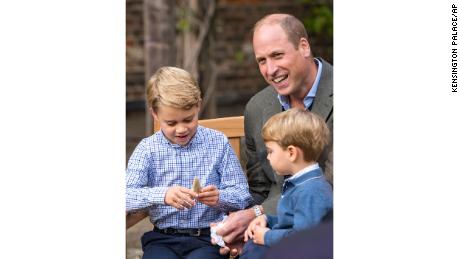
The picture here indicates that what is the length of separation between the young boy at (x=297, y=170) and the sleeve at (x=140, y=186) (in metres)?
0.29

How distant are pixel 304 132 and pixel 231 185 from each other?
0.91ft

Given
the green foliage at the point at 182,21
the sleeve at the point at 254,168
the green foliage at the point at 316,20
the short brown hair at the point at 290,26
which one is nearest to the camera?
the short brown hair at the point at 290,26

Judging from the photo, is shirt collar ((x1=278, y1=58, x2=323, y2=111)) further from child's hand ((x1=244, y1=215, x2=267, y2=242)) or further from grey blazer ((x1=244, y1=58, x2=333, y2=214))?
child's hand ((x1=244, y1=215, x2=267, y2=242))

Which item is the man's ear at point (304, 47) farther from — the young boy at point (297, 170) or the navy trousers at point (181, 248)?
the navy trousers at point (181, 248)

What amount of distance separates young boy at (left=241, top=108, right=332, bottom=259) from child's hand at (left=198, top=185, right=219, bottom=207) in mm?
156

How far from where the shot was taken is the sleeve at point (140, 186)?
7.95 feet

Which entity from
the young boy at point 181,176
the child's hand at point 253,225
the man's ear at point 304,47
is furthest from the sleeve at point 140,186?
the man's ear at point 304,47

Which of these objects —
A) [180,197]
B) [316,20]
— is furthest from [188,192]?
[316,20]

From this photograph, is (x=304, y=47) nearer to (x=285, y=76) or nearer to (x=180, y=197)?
(x=285, y=76)
